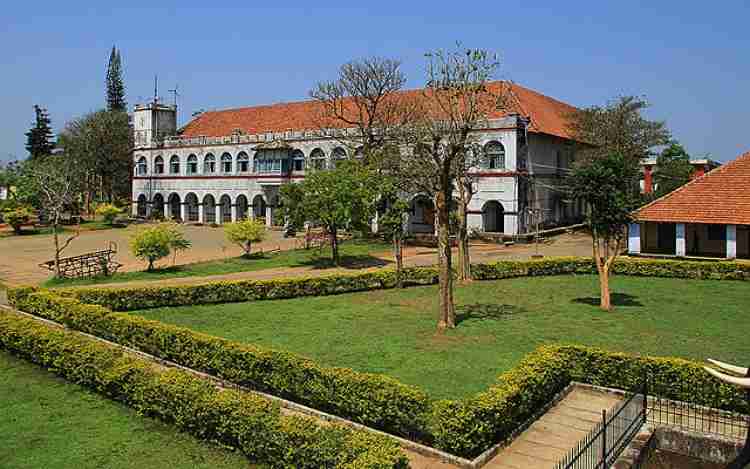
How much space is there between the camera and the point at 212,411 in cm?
991

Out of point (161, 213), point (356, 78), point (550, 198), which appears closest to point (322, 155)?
point (356, 78)

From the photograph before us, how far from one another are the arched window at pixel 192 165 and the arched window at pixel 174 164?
4.53 feet

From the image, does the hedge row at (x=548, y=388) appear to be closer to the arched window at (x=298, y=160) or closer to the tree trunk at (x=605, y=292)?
the tree trunk at (x=605, y=292)

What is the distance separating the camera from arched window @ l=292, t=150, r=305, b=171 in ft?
154

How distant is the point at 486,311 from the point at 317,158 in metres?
28.7

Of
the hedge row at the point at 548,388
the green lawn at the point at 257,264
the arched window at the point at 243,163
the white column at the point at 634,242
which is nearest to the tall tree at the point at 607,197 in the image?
the hedge row at the point at 548,388

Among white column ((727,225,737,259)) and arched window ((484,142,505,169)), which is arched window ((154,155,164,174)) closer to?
arched window ((484,142,505,169))

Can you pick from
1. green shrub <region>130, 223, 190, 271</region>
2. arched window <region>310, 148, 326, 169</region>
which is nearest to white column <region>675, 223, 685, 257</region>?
green shrub <region>130, 223, 190, 271</region>

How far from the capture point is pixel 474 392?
37.9 feet

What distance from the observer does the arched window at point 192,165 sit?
54188mm

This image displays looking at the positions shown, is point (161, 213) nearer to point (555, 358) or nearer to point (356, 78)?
point (356, 78)

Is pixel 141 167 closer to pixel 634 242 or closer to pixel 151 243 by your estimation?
pixel 151 243

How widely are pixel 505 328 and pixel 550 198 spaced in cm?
2790

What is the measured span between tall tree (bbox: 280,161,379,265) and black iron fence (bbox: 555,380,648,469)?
18793 millimetres
